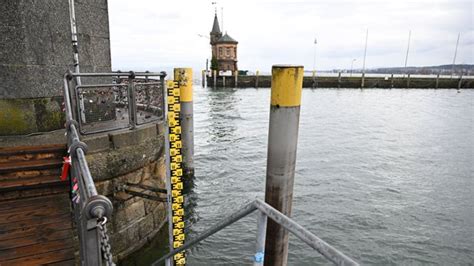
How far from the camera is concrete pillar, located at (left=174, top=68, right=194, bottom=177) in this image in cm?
966

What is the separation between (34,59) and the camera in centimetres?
595

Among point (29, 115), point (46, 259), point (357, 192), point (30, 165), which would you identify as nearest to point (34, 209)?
point (30, 165)

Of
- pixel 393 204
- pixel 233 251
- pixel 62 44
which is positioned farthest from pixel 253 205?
pixel 393 204

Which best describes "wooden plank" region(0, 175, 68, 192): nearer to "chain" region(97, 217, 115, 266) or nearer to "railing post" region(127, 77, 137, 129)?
"railing post" region(127, 77, 137, 129)

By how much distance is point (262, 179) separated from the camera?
12039 millimetres

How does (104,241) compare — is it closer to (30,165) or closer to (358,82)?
(30,165)

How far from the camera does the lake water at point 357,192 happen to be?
24.6ft

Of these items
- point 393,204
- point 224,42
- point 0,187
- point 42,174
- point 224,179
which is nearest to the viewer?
point 0,187

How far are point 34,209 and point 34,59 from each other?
337 cm

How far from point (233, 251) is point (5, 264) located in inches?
202

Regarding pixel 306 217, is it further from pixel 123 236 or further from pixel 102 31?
pixel 102 31

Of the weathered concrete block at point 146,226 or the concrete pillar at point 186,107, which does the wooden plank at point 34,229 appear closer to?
the weathered concrete block at point 146,226

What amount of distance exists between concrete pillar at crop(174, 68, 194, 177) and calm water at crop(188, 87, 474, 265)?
1564 millimetres

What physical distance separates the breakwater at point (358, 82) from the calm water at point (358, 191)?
133ft
